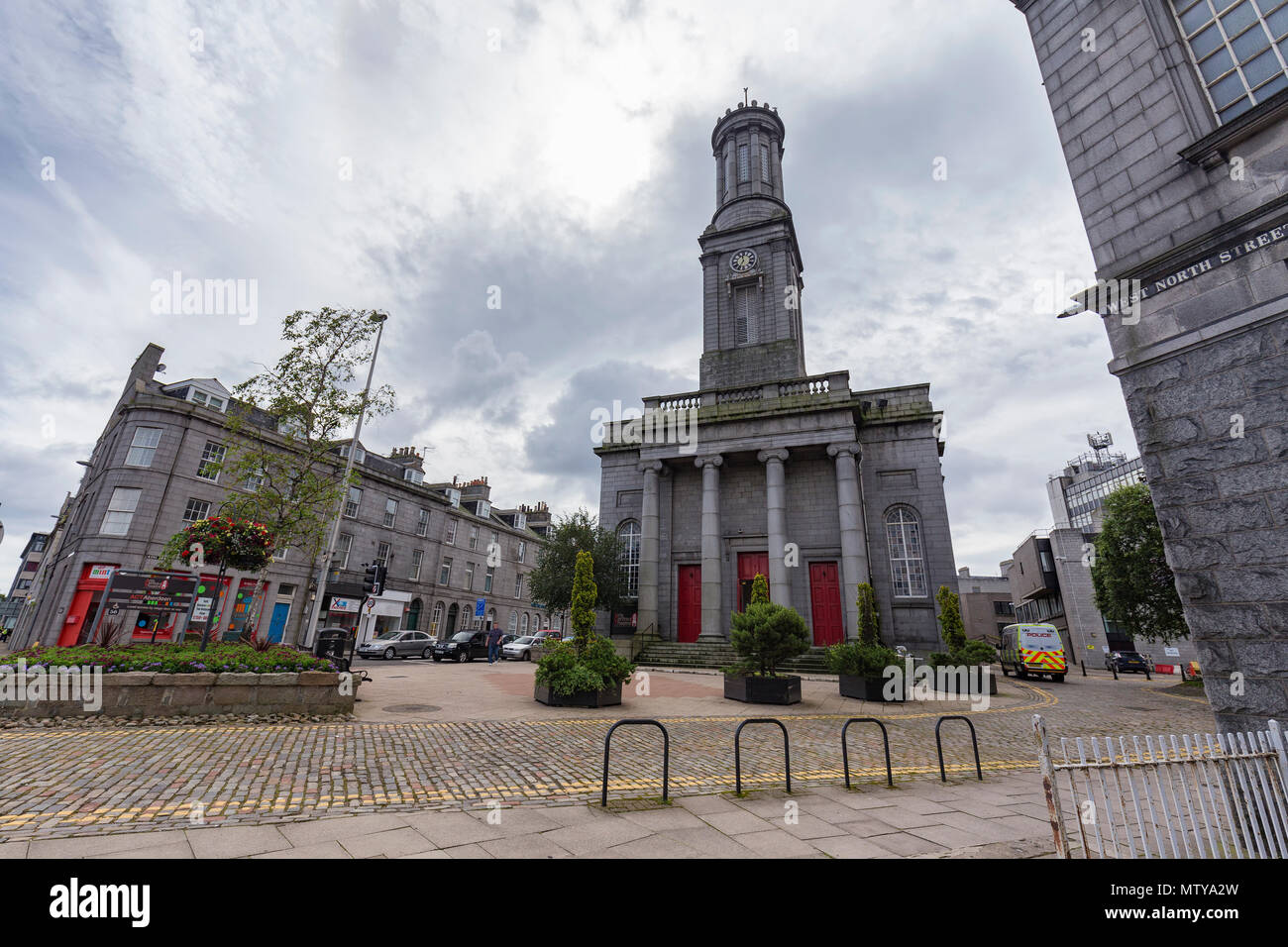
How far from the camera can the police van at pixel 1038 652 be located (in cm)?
2588

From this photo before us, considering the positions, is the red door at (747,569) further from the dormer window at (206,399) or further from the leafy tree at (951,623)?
the dormer window at (206,399)

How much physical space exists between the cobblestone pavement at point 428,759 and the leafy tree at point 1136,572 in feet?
45.3

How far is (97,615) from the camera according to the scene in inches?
902

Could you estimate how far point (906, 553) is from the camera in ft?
81.0

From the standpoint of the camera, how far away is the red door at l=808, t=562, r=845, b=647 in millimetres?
24312

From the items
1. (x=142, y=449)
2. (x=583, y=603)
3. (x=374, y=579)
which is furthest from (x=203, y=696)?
(x=142, y=449)

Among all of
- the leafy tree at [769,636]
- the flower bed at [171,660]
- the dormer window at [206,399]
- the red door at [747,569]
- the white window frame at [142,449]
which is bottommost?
the flower bed at [171,660]

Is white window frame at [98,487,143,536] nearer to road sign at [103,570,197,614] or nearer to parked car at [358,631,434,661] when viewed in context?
road sign at [103,570,197,614]

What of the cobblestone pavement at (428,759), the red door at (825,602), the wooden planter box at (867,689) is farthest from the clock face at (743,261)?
the cobblestone pavement at (428,759)

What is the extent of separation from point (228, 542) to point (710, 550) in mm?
18719

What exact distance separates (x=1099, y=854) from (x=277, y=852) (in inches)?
239

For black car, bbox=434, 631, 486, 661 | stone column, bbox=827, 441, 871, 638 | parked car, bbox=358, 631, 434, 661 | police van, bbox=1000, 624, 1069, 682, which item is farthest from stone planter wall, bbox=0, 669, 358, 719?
police van, bbox=1000, 624, 1069, 682
